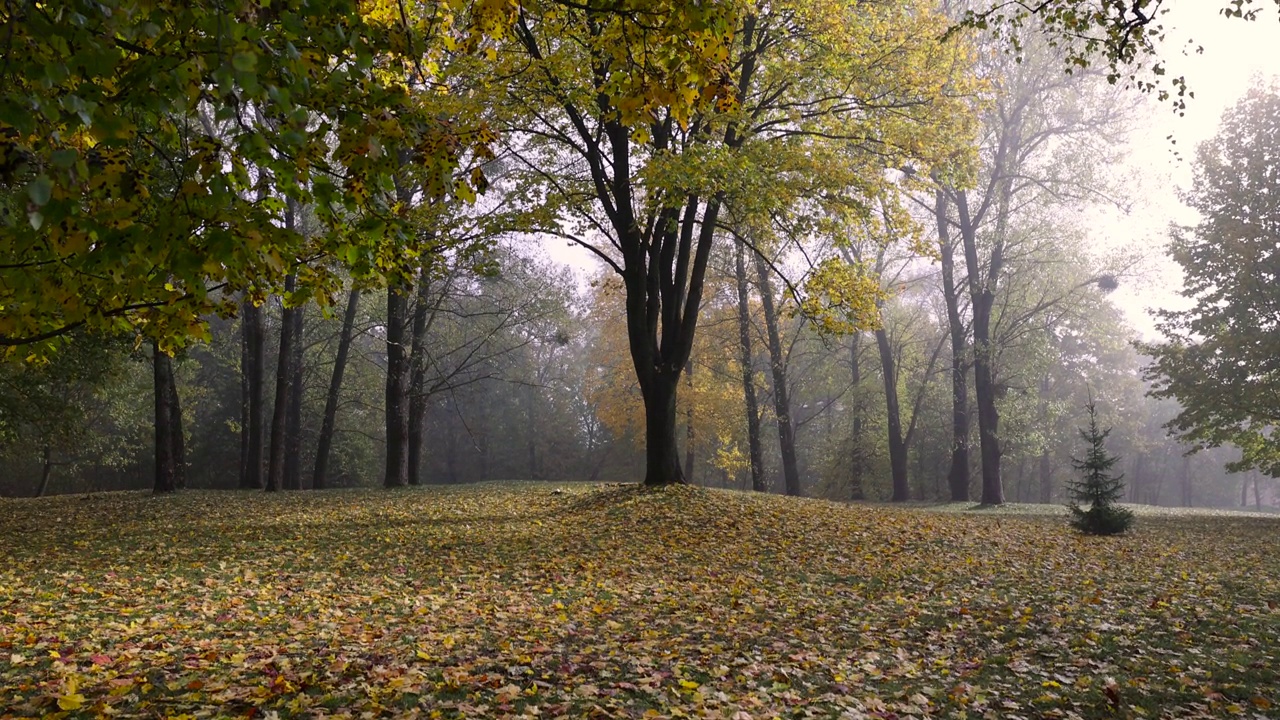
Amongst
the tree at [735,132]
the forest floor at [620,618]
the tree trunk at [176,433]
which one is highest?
the tree at [735,132]

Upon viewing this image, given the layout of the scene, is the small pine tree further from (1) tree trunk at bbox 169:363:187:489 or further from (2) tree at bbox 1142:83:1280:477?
(1) tree trunk at bbox 169:363:187:489

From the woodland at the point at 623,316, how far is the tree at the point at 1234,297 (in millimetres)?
90

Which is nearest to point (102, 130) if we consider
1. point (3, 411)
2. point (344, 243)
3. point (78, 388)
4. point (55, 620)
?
point (344, 243)

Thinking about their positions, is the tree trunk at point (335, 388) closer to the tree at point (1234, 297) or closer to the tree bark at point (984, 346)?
the tree bark at point (984, 346)

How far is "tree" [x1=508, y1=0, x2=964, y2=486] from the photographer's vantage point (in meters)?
11.4

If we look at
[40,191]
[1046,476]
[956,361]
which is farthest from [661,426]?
[1046,476]

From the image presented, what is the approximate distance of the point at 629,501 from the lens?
1277 centimetres

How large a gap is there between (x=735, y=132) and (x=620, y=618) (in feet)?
26.4

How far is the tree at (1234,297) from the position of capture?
16953 millimetres

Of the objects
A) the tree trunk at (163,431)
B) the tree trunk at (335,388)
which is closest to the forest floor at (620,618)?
the tree trunk at (163,431)

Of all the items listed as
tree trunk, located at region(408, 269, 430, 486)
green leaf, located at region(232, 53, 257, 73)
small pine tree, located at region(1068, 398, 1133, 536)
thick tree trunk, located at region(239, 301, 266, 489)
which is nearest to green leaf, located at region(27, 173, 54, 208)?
green leaf, located at region(232, 53, 257, 73)

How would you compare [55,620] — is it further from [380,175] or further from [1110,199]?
[1110,199]

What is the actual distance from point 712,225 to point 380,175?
10.7m

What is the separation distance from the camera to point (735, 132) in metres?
12.1
